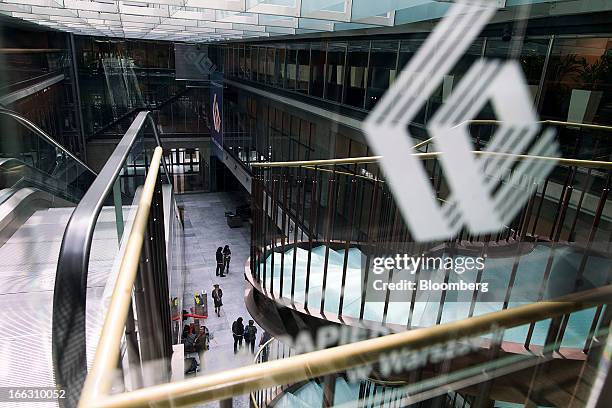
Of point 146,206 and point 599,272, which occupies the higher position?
point 146,206

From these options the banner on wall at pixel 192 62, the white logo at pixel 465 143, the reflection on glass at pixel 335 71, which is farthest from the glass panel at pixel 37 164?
the banner on wall at pixel 192 62

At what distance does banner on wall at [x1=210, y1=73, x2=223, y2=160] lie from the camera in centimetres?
1809

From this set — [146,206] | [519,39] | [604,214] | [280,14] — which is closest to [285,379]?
[146,206]

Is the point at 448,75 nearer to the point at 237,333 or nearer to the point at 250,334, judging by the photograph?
the point at 250,334

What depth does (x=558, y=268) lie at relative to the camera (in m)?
3.22

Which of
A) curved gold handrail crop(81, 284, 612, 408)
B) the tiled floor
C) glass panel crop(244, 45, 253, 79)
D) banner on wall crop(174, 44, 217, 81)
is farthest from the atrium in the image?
banner on wall crop(174, 44, 217, 81)

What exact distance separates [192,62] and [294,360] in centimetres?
2197

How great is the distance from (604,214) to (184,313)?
8.43 m

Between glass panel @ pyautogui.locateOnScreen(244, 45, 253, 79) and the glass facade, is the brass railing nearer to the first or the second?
the glass facade

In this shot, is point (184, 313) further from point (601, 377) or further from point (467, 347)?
point (601, 377)

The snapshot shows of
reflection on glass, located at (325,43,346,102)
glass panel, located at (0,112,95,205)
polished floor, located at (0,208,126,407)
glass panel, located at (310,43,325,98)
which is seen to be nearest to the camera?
polished floor, located at (0,208,126,407)

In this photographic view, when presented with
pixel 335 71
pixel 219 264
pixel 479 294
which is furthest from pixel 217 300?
pixel 479 294

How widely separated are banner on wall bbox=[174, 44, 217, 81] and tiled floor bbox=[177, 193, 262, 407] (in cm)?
625

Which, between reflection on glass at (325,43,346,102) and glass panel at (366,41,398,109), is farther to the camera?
reflection on glass at (325,43,346,102)
